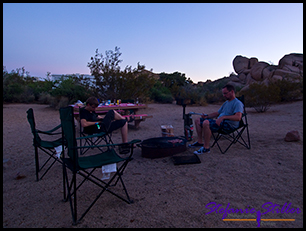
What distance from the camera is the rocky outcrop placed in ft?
65.7

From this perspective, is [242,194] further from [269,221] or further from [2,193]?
[2,193]

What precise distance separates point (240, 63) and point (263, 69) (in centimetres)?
620

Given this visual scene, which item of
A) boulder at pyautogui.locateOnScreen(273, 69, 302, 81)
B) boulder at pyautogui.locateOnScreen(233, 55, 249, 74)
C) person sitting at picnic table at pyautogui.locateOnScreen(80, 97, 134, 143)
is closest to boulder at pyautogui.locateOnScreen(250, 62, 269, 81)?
boulder at pyautogui.locateOnScreen(233, 55, 249, 74)

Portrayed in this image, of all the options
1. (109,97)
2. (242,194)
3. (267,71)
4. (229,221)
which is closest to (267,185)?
(242,194)

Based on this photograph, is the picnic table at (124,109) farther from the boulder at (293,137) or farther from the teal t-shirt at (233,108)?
the boulder at (293,137)

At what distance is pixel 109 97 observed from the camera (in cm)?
1220

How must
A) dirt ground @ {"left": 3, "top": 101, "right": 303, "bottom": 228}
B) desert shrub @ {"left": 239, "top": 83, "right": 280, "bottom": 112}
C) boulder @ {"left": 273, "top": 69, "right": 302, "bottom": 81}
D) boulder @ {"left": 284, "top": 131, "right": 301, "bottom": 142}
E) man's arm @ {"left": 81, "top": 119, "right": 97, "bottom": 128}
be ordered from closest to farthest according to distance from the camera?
1. dirt ground @ {"left": 3, "top": 101, "right": 303, "bottom": 228}
2. man's arm @ {"left": 81, "top": 119, "right": 97, "bottom": 128}
3. boulder @ {"left": 284, "top": 131, "right": 301, "bottom": 142}
4. desert shrub @ {"left": 239, "top": 83, "right": 280, "bottom": 112}
5. boulder @ {"left": 273, "top": 69, "right": 302, "bottom": 81}

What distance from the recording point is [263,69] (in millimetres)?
25234

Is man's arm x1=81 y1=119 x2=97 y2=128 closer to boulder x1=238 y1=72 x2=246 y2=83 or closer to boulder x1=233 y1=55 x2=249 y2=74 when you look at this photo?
boulder x1=238 y1=72 x2=246 y2=83

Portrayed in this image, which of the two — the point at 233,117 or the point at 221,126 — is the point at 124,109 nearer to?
the point at 221,126

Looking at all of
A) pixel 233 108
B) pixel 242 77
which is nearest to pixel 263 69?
pixel 242 77

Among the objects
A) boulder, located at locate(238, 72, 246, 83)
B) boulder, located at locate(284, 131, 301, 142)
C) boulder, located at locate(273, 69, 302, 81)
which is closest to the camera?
boulder, located at locate(284, 131, 301, 142)

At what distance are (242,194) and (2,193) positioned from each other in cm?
269

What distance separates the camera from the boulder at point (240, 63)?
3064 cm
